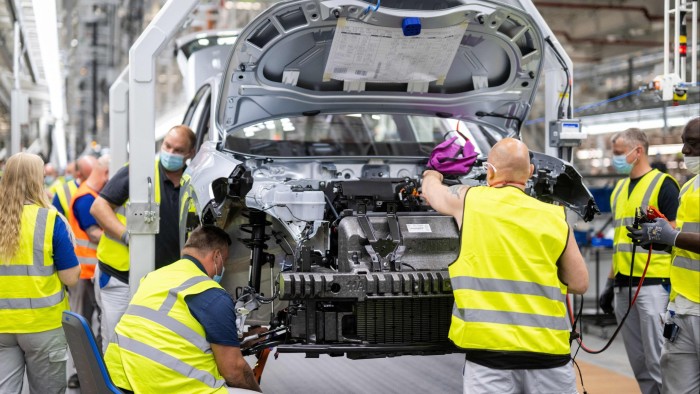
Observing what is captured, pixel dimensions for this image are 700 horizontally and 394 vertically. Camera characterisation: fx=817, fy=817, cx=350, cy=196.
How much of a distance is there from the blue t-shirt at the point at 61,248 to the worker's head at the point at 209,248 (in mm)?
798

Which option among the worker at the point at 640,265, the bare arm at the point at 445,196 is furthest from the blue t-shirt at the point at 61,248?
the worker at the point at 640,265

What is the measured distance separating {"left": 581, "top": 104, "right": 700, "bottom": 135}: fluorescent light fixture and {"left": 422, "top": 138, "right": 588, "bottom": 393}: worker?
538 cm

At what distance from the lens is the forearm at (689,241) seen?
12.3 feet

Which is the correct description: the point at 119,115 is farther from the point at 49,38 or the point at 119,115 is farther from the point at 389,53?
the point at 49,38

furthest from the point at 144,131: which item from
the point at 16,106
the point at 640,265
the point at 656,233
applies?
the point at 16,106

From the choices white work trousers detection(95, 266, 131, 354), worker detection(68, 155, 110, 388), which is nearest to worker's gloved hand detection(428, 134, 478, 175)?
white work trousers detection(95, 266, 131, 354)

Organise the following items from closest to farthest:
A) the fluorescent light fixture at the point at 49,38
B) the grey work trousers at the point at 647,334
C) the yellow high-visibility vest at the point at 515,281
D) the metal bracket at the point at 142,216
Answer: the yellow high-visibility vest at the point at 515,281, the metal bracket at the point at 142,216, the grey work trousers at the point at 647,334, the fluorescent light fixture at the point at 49,38

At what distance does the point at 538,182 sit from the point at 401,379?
188 centimetres

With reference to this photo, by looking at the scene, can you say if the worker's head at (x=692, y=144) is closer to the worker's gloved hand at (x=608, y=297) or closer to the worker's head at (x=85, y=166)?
the worker's gloved hand at (x=608, y=297)

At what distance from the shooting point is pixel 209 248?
372 cm

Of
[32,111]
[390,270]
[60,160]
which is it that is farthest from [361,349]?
[60,160]

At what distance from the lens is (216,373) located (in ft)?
11.4

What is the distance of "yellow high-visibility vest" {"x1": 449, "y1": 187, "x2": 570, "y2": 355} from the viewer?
10.2 feet

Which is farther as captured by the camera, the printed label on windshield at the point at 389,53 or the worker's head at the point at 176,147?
the worker's head at the point at 176,147
